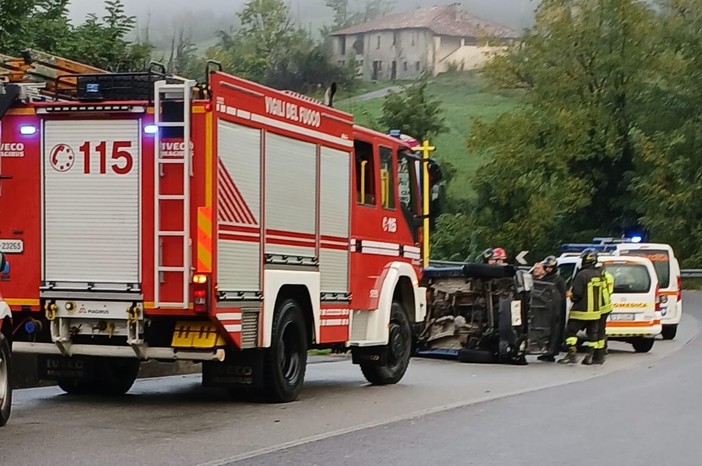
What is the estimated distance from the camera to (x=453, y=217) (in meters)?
57.2

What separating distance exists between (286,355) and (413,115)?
41587 millimetres

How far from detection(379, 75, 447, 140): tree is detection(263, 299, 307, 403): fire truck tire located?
4018 cm

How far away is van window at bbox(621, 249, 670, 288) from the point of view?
86.5 ft

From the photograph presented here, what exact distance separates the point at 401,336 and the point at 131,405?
415cm

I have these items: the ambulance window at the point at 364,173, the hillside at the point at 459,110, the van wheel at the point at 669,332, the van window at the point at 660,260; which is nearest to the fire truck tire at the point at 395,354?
the ambulance window at the point at 364,173

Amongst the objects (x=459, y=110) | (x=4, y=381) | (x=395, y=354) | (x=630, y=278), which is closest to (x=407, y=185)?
(x=395, y=354)

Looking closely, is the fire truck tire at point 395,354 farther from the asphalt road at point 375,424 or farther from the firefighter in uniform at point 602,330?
the firefighter in uniform at point 602,330

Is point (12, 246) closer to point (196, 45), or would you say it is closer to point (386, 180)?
point (386, 180)

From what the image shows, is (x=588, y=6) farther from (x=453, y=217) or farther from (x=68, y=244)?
(x=68, y=244)

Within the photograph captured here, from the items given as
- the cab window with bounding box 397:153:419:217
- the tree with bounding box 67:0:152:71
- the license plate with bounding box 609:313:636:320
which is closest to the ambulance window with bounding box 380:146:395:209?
the cab window with bounding box 397:153:419:217

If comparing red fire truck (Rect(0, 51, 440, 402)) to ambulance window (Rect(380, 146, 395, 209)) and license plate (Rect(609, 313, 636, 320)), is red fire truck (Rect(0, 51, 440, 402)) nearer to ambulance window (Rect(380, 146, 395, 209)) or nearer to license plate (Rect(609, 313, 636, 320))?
ambulance window (Rect(380, 146, 395, 209))

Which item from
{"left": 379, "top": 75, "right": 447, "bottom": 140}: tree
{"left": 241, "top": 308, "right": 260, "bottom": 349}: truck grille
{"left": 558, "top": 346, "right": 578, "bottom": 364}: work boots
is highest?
{"left": 379, "top": 75, "right": 447, "bottom": 140}: tree

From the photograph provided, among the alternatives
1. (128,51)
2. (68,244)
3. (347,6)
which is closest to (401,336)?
(68,244)

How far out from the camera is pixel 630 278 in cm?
2309
